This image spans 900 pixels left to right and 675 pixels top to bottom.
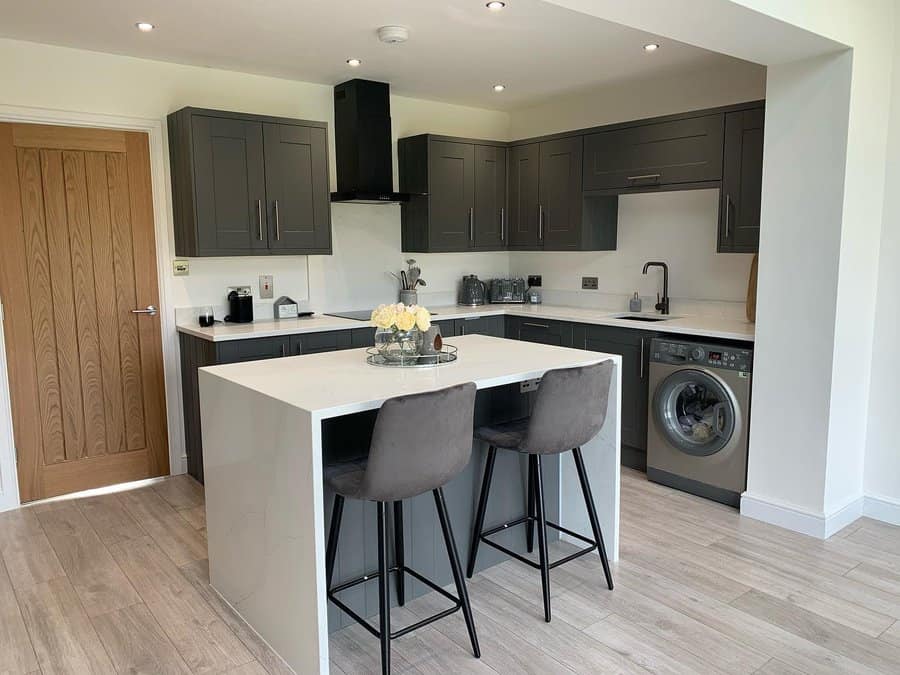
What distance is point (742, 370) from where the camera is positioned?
3.64 metres

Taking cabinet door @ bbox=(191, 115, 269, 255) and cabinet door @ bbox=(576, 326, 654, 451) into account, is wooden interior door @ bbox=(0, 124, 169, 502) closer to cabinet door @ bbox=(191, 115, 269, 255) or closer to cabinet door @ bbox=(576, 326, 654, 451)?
cabinet door @ bbox=(191, 115, 269, 255)

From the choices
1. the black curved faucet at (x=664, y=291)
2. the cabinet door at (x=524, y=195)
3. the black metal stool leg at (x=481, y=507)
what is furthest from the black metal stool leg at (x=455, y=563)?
the cabinet door at (x=524, y=195)

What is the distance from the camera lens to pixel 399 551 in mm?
2674

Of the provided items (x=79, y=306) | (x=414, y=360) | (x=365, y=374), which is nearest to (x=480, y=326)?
(x=414, y=360)

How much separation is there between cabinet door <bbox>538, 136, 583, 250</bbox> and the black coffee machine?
7.21ft

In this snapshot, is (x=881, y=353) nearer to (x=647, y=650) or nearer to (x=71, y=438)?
(x=647, y=650)

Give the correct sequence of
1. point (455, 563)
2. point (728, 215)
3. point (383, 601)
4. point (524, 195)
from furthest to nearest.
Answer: point (524, 195)
point (728, 215)
point (455, 563)
point (383, 601)

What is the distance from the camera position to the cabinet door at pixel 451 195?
5.09m

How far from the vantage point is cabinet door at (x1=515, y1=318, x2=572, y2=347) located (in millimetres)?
4719

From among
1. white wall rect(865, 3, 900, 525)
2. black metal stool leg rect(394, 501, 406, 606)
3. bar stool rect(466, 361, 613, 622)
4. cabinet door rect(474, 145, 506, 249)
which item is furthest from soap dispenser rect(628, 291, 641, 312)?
Result: black metal stool leg rect(394, 501, 406, 606)

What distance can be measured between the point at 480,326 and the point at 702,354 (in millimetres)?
1727

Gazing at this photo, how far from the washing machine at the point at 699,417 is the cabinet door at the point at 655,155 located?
3.41 ft

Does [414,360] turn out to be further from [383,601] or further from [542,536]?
[383,601]

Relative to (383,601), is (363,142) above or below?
above
